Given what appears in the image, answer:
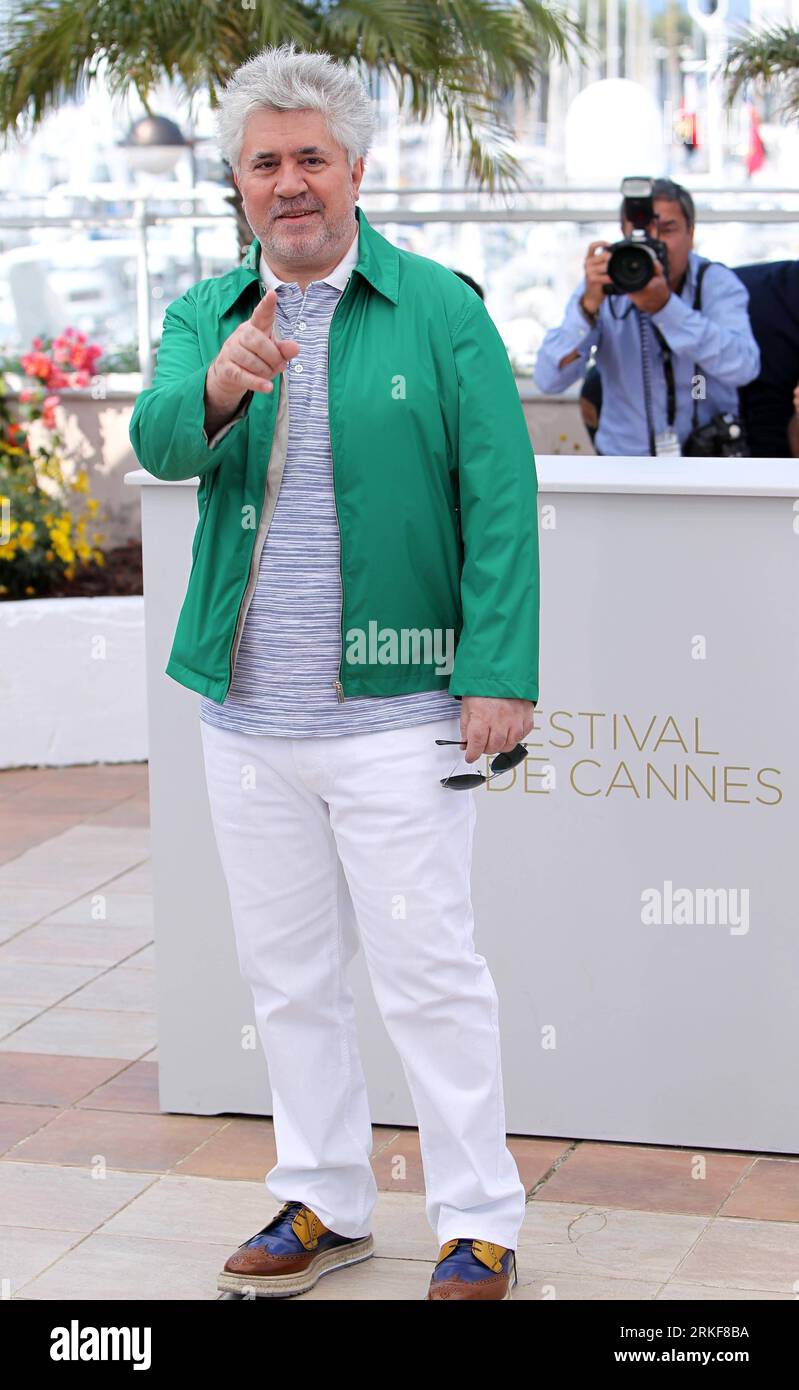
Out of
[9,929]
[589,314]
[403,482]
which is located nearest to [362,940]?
[403,482]

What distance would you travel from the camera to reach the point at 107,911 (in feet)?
17.5

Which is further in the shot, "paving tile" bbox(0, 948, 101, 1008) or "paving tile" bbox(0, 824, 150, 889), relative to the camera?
"paving tile" bbox(0, 824, 150, 889)

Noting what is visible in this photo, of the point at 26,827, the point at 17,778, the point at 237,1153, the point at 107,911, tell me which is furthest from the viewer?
the point at 17,778

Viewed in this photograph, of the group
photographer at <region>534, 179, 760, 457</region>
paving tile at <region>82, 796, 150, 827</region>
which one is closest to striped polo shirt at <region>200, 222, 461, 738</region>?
photographer at <region>534, 179, 760, 457</region>

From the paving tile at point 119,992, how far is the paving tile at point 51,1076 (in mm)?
328

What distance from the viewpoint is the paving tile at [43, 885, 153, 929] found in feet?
17.2

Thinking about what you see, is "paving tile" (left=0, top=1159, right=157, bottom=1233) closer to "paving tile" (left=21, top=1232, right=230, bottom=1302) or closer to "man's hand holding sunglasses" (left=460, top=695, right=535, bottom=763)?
"paving tile" (left=21, top=1232, right=230, bottom=1302)

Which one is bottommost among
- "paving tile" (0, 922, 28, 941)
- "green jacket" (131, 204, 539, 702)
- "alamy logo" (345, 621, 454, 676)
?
"paving tile" (0, 922, 28, 941)

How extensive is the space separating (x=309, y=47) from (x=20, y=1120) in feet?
15.8

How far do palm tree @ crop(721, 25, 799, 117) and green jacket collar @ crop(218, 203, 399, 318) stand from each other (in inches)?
279

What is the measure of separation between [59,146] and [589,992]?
89.9 ft

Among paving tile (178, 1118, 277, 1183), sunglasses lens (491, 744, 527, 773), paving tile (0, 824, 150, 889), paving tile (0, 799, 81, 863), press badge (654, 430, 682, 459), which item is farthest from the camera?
paving tile (0, 799, 81, 863)

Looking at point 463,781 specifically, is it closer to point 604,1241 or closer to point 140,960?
point 604,1241

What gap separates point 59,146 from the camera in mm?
28828
